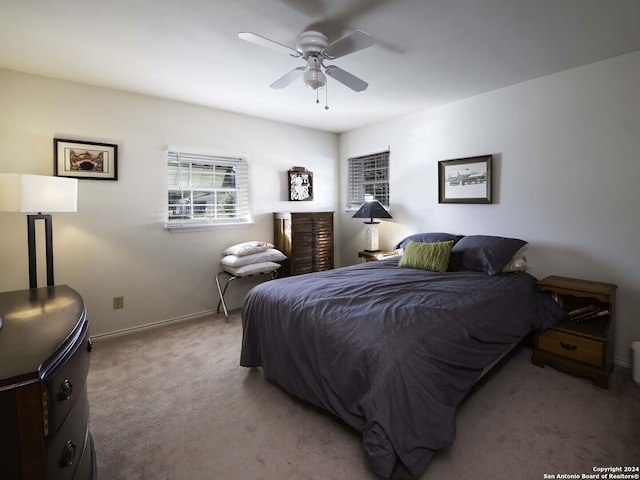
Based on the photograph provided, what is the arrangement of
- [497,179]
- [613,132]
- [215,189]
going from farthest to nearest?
[215,189] → [497,179] → [613,132]

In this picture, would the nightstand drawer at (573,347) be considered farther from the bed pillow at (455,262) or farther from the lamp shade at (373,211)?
the lamp shade at (373,211)

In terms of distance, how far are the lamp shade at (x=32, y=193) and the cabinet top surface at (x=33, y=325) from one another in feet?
2.42

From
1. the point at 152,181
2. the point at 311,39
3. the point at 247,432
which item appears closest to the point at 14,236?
the point at 152,181

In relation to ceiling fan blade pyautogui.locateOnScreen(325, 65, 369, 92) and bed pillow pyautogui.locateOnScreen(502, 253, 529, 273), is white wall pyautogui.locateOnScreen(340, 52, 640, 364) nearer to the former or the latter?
bed pillow pyautogui.locateOnScreen(502, 253, 529, 273)

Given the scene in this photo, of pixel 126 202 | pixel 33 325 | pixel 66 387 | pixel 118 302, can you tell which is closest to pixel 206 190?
pixel 126 202

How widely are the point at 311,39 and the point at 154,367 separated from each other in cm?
276

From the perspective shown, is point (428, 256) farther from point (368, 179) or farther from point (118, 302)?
point (118, 302)

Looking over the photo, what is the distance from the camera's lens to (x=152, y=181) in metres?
3.46

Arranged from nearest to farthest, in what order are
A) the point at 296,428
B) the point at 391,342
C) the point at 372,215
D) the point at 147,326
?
the point at 391,342, the point at 296,428, the point at 147,326, the point at 372,215

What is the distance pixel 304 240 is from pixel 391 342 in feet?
8.98

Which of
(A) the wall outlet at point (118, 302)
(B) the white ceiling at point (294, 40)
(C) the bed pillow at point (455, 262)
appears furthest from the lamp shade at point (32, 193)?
(C) the bed pillow at point (455, 262)

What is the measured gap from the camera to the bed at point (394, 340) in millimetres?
1508

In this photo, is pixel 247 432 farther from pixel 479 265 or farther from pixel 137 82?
pixel 137 82

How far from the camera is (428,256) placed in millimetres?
3055
